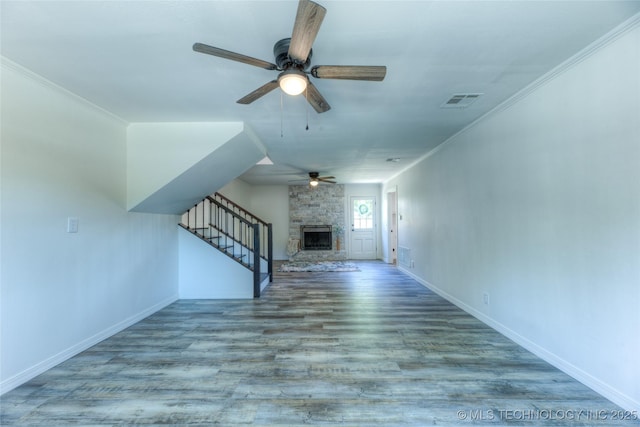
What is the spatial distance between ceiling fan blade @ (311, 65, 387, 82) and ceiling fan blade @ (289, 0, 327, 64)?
0.42 feet

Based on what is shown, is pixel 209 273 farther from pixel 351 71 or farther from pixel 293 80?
pixel 351 71

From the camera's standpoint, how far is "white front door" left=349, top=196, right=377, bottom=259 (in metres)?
9.16

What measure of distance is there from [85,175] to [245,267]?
250 cm

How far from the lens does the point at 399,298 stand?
4574mm

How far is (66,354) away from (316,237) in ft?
22.5

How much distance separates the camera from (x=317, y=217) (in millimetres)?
9117

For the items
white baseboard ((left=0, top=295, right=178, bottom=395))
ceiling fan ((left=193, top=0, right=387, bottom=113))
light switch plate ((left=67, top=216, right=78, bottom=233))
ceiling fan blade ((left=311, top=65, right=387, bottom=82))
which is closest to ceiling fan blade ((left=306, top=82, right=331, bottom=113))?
ceiling fan ((left=193, top=0, right=387, bottom=113))

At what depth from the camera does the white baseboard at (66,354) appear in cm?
217

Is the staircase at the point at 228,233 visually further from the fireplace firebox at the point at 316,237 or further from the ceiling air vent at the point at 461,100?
the ceiling air vent at the point at 461,100

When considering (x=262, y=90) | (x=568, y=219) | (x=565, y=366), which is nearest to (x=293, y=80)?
(x=262, y=90)

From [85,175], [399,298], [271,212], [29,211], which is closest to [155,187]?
[85,175]

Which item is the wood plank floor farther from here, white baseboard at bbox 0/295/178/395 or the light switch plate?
the light switch plate

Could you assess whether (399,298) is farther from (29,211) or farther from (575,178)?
(29,211)

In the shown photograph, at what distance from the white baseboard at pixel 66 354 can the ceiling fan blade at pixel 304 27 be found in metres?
3.11
